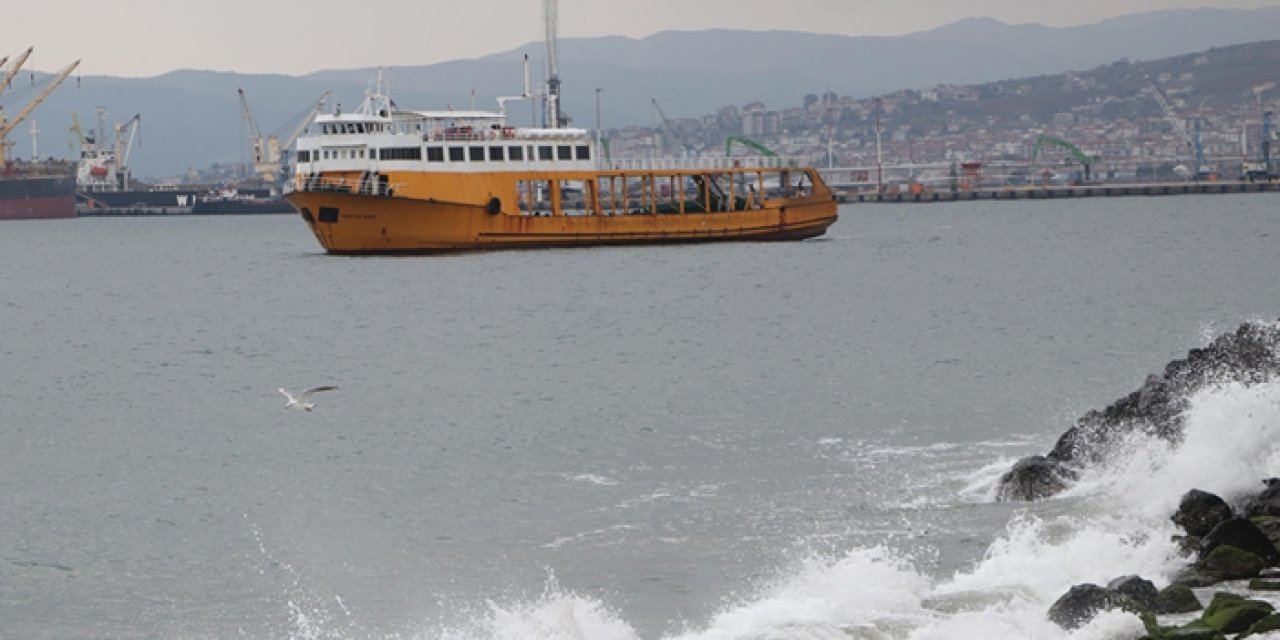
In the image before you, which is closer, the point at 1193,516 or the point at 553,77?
the point at 1193,516

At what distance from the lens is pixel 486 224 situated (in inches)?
2931

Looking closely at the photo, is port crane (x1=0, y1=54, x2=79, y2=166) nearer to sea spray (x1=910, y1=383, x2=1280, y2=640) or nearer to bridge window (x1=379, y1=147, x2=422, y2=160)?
bridge window (x1=379, y1=147, x2=422, y2=160)

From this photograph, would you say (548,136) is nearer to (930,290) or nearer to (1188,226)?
(930,290)

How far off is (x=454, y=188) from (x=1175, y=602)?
5816cm

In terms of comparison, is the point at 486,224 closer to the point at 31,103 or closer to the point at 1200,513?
the point at 1200,513

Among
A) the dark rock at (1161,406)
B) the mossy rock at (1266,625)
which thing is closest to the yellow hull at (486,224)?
the dark rock at (1161,406)

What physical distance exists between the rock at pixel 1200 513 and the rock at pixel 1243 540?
3.28ft

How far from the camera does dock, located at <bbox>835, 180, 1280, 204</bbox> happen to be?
547 ft

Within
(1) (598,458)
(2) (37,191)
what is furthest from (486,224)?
(2) (37,191)

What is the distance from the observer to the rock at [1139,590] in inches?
653

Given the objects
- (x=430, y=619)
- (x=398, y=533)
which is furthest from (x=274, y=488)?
(x=430, y=619)

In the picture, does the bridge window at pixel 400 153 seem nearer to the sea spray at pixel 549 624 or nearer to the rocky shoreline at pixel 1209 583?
the rocky shoreline at pixel 1209 583

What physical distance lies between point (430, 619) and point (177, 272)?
72408 millimetres

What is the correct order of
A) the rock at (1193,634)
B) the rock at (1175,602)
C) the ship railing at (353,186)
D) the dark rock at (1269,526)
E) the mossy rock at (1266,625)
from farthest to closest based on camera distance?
1. the ship railing at (353,186)
2. the dark rock at (1269,526)
3. the rock at (1175,602)
4. the mossy rock at (1266,625)
5. the rock at (1193,634)
